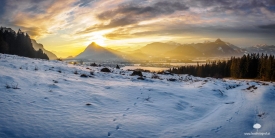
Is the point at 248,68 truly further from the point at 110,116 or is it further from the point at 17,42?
the point at 17,42

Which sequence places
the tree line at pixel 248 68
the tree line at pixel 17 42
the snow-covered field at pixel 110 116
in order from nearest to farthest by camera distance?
the snow-covered field at pixel 110 116 → the tree line at pixel 248 68 → the tree line at pixel 17 42

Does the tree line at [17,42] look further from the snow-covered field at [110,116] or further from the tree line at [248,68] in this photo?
the tree line at [248,68]

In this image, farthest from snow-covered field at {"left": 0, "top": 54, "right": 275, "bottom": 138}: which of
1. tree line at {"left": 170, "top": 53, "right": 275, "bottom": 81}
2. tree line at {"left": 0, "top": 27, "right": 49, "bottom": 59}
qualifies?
tree line at {"left": 0, "top": 27, "right": 49, "bottom": 59}

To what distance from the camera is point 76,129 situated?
187 inches

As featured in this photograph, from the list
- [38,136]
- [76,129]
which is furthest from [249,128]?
[38,136]

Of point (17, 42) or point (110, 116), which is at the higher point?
point (17, 42)

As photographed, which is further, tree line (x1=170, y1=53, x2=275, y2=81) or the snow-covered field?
tree line (x1=170, y1=53, x2=275, y2=81)

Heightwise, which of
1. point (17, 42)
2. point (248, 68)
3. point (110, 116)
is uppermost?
point (17, 42)

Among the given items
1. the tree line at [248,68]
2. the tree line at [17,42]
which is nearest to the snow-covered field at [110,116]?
the tree line at [248,68]

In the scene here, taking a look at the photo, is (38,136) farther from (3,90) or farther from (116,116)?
(3,90)

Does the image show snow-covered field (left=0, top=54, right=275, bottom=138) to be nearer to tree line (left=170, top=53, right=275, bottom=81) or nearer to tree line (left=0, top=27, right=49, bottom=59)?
tree line (left=170, top=53, right=275, bottom=81)

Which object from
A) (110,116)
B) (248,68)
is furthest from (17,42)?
(248,68)

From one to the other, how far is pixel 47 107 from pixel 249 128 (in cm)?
803

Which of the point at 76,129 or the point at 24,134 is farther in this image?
the point at 76,129
